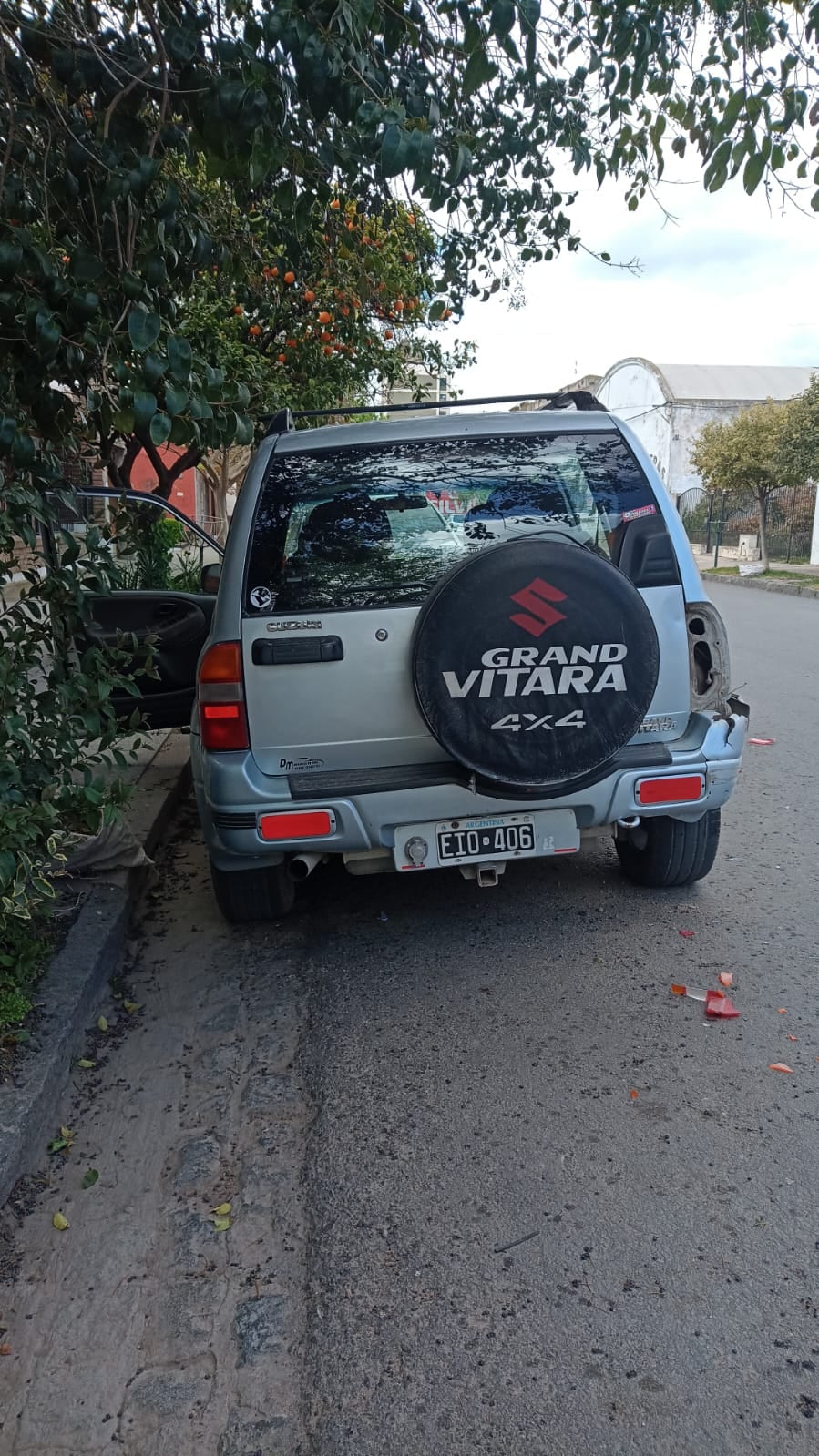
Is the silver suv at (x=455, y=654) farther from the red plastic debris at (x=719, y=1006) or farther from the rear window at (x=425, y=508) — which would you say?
the red plastic debris at (x=719, y=1006)

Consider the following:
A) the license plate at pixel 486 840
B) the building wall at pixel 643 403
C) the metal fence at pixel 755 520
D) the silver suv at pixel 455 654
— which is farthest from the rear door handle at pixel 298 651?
the building wall at pixel 643 403

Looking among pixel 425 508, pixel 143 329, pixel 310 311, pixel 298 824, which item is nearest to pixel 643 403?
pixel 310 311

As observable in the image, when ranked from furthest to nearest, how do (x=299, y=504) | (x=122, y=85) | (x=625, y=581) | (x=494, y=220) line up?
(x=494, y=220)
(x=299, y=504)
(x=625, y=581)
(x=122, y=85)

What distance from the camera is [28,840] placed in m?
3.40

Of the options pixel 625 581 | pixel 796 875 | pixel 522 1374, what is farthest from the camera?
pixel 796 875

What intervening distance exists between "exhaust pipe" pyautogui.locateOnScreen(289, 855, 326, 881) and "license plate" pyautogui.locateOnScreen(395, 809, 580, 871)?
356mm

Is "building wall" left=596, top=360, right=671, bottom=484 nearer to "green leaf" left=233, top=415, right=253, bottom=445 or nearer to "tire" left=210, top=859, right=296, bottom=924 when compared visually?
"tire" left=210, top=859, right=296, bottom=924

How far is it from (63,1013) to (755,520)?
32.9 meters

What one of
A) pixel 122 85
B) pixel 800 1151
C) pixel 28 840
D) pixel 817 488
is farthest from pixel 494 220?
pixel 817 488

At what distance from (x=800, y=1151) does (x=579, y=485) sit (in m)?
2.36

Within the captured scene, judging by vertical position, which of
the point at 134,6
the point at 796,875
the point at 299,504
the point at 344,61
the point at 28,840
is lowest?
the point at 796,875

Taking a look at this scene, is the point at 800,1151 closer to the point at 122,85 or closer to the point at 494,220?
the point at 122,85

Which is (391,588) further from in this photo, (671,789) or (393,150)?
(393,150)

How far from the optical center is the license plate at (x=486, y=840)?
12.7 feet
